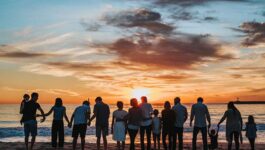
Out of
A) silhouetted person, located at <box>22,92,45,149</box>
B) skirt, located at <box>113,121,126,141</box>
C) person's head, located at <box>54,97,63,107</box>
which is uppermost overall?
person's head, located at <box>54,97,63,107</box>

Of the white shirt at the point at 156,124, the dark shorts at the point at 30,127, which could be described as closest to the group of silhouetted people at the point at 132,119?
the dark shorts at the point at 30,127

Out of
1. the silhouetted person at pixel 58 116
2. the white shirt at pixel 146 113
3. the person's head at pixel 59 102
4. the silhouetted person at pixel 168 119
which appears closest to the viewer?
the white shirt at pixel 146 113

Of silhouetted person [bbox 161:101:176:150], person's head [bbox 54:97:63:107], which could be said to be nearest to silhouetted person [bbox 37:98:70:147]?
person's head [bbox 54:97:63:107]

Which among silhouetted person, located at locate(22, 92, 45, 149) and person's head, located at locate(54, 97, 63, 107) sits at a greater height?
person's head, located at locate(54, 97, 63, 107)

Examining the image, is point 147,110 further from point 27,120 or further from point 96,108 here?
point 27,120

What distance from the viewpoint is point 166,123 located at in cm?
1504

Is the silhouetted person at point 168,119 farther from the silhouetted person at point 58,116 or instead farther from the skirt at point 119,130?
the silhouetted person at point 58,116

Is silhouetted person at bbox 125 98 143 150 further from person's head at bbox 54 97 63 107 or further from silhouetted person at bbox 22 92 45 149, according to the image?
silhouetted person at bbox 22 92 45 149

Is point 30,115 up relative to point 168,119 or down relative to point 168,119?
up

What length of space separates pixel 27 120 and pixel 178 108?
577cm

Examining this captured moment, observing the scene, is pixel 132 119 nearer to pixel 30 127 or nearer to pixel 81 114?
pixel 81 114

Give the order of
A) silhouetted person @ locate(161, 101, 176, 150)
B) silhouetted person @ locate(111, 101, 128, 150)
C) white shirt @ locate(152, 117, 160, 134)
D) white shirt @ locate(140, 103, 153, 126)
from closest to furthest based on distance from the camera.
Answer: silhouetted person @ locate(111, 101, 128, 150)
white shirt @ locate(140, 103, 153, 126)
silhouetted person @ locate(161, 101, 176, 150)
white shirt @ locate(152, 117, 160, 134)

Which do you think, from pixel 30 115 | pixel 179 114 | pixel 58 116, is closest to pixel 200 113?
pixel 179 114

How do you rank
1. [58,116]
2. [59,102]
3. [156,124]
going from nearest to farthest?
[59,102], [58,116], [156,124]
